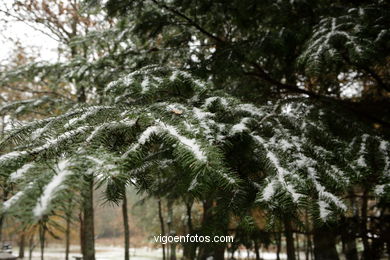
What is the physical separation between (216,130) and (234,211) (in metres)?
0.54

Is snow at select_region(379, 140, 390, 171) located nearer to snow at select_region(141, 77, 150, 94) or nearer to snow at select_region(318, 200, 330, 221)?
snow at select_region(318, 200, 330, 221)

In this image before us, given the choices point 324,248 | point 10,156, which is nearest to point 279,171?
point 10,156

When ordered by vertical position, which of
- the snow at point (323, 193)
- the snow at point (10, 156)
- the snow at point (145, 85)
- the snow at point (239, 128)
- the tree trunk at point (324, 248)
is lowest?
the tree trunk at point (324, 248)

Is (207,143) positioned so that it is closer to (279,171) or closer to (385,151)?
(279,171)

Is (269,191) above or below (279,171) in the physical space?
below

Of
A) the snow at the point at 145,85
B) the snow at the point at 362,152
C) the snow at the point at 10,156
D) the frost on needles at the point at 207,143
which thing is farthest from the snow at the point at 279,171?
the snow at the point at 10,156

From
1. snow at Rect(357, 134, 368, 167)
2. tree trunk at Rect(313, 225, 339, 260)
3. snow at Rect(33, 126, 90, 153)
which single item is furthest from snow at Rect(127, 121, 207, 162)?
tree trunk at Rect(313, 225, 339, 260)

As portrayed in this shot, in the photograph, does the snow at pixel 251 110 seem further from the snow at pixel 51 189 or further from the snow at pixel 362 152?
the snow at pixel 51 189

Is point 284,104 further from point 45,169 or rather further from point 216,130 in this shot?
point 45,169

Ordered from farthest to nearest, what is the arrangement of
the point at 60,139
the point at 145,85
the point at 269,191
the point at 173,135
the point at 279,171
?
the point at 145,85
the point at 279,171
the point at 269,191
the point at 173,135
the point at 60,139

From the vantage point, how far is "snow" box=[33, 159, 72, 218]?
675 millimetres

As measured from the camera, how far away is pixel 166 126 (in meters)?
1.38

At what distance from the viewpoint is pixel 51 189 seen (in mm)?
761

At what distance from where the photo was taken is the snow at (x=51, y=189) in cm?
68
